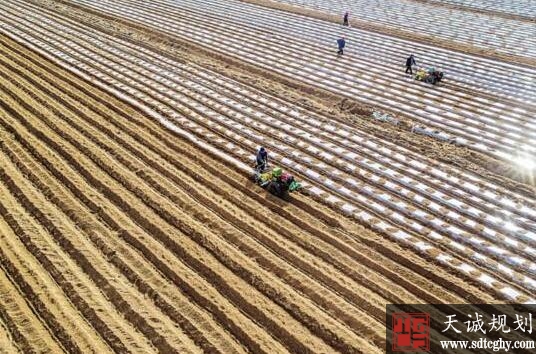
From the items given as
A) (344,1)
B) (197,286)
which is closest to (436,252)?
(197,286)

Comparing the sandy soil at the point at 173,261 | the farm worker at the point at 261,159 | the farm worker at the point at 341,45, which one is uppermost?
the farm worker at the point at 341,45

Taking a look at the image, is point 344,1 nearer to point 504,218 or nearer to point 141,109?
point 141,109

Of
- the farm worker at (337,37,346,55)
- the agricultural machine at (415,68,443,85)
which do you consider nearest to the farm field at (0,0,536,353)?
the agricultural machine at (415,68,443,85)

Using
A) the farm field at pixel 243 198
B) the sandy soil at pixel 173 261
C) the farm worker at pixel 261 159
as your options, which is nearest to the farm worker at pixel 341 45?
the farm field at pixel 243 198

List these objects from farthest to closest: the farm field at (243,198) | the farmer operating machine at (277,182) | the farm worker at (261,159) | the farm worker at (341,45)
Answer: the farm worker at (341,45) → the farm worker at (261,159) → the farmer operating machine at (277,182) → the farm field at (243,198)

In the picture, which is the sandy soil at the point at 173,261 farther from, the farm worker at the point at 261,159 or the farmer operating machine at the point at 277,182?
the farm worker at the point at 261,159

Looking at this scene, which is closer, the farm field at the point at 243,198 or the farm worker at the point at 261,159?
the farm field at the point at 243,198

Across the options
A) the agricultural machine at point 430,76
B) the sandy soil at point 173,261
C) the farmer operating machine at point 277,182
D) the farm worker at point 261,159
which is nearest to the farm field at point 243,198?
the sandy soil at point 173,261

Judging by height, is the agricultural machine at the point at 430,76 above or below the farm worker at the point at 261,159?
above

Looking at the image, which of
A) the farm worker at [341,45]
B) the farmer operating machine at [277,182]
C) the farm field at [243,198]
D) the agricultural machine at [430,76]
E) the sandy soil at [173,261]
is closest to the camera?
the sandy soil at [173,261]

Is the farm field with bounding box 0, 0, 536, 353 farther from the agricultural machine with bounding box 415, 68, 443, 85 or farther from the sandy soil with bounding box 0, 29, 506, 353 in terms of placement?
the agricultural machine with bounding box 415, 68, 443, 85
